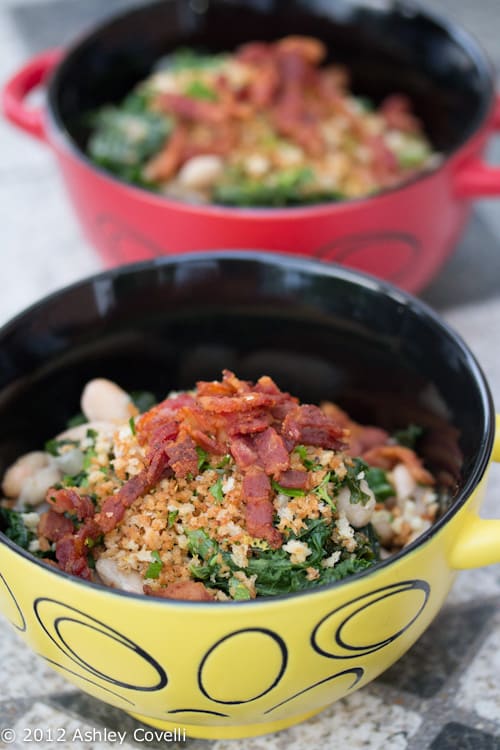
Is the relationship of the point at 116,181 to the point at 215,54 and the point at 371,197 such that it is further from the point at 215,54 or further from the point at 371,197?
the point at 215,54

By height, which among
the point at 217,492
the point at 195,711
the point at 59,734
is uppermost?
the point at 217,492

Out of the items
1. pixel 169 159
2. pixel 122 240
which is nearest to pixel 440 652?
pixel 122 240

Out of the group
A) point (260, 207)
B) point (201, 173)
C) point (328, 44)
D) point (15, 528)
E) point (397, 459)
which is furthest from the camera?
point (328, 44)

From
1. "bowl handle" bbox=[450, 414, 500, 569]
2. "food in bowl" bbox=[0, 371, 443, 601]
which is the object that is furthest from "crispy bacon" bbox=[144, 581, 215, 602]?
"bowl handle" bbox=[450, 414, 500, 569]

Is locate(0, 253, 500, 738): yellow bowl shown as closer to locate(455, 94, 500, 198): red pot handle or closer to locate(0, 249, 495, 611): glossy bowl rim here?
locate(0, 249, 495, 611): glossy bowl rim

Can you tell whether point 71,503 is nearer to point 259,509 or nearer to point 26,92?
point 259,509

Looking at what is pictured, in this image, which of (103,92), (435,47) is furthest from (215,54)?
(435,47)
